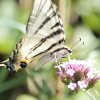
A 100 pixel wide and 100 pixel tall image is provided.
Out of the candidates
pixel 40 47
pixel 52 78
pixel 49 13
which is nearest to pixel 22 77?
pixel 52 78

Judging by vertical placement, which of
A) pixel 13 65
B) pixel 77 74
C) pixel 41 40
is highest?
pixel 41 40

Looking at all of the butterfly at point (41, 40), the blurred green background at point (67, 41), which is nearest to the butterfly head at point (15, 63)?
the butterfly at point (41, 40)

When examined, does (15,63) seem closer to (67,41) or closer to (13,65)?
(13,65)

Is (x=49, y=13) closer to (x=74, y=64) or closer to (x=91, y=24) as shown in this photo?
(x=74, y=64)

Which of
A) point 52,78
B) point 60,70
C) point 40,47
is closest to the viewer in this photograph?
point 60,70

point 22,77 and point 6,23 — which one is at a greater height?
point 6,23

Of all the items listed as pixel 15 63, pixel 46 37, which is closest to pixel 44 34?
pixel 46 37

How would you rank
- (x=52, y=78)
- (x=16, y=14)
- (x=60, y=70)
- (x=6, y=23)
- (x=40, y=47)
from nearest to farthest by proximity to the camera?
1. (x=60, y=70)
2. (x=40, y=47)
3. (x=6, y=23)
4. (x=52, y=78)
5. (x=16, y=14)
